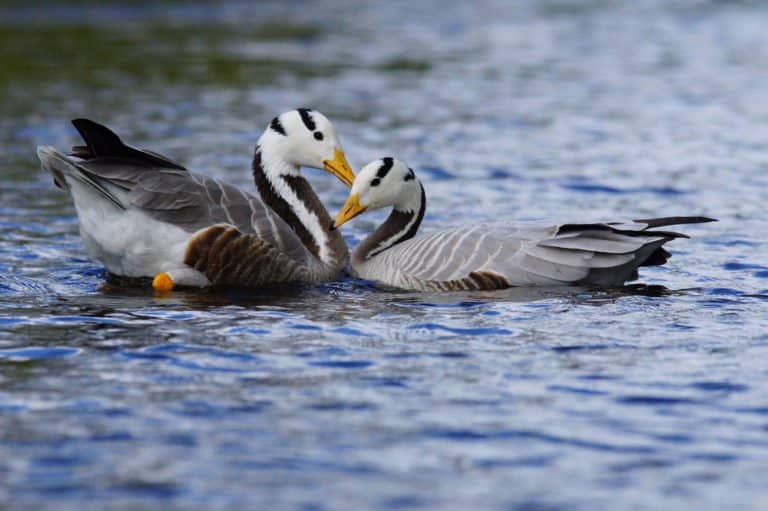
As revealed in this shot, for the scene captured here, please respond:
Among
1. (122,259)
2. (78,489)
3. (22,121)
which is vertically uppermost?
(22,121)

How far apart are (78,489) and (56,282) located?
4.96 m

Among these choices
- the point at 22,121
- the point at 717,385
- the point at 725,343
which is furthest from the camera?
the point at 22,121

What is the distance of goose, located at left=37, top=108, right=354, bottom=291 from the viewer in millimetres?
10016

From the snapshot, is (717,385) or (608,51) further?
(608,51)

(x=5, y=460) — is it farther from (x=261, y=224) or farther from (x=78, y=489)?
(x=261, y=224)

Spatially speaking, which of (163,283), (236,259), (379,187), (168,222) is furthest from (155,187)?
A: (379,187)

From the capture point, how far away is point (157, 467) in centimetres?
618

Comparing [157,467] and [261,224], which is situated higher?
[261,224]

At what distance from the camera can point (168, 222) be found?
10109 millimetres

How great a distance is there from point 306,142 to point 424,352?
3521 mm

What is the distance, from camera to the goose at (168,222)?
10016mm

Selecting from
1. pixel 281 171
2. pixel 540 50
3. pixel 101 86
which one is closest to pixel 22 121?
pixel 101 86

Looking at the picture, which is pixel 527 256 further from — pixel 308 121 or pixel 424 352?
pixel 308 121

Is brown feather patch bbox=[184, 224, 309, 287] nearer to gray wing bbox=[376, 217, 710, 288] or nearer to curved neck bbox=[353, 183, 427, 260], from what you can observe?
curved neck bbox=[353, 183, 427, 260]
